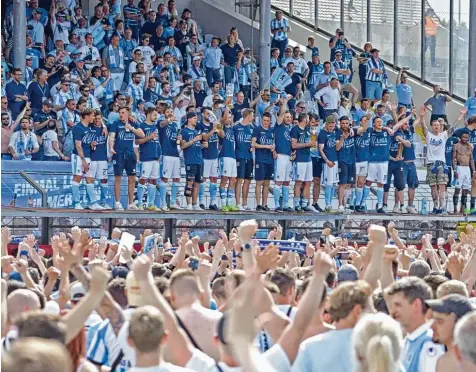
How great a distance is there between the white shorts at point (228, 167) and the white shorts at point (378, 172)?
2723 millimetres

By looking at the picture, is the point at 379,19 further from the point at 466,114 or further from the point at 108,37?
the point at 108,37

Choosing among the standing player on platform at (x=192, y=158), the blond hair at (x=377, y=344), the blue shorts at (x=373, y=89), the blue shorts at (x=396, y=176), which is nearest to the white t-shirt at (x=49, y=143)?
the standing player on platform at (x=192, y=158)

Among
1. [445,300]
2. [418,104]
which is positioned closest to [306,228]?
[418,104]

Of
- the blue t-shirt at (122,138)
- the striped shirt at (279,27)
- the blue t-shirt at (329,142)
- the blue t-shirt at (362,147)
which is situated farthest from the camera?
the striped shirt at (279,27)

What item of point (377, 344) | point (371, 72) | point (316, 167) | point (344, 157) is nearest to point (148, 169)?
point (316, 167)

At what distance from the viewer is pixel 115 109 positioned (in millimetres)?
21219

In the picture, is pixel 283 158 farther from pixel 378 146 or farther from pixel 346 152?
pixel 378 146

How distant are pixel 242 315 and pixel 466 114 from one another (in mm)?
22838

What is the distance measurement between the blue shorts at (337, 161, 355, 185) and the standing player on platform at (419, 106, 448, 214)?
1816mm

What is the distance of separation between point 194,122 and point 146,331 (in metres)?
16.4

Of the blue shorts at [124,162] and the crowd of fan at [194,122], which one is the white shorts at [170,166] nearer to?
the crowd of fan at [194,122]

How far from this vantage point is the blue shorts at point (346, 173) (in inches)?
897

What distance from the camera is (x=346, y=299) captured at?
5.85 meters

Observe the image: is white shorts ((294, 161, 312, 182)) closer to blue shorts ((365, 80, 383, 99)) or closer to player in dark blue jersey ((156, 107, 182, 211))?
player in dark blue jersey ((156, 107, 182, 211))
